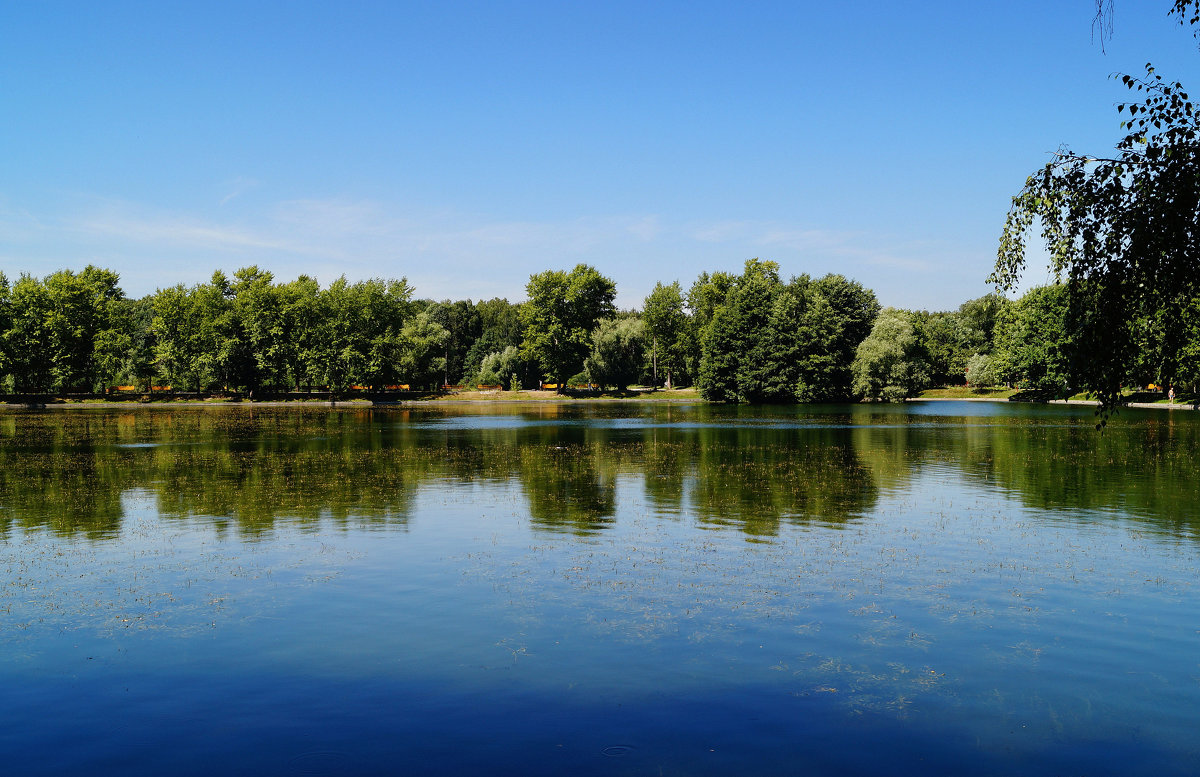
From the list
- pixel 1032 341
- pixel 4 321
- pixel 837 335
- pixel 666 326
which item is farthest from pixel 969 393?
pixel 4 321

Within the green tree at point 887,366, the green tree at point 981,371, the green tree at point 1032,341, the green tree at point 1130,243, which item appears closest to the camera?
the green tree at point 1130,243

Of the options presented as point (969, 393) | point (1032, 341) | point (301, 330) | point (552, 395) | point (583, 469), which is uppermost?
point (301, 330)

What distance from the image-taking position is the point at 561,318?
148750 mm

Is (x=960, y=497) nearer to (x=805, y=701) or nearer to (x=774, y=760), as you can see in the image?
(x=805, y=701)

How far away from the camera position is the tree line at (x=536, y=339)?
11588cm

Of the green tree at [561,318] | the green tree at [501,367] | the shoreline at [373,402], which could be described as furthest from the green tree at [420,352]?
the green tree at [561,318]

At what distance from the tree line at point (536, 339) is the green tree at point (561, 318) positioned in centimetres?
29

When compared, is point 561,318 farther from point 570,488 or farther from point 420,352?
point 570,488

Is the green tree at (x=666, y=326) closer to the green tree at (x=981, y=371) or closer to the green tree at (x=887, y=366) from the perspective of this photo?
the green tree at (x=887, y=366)

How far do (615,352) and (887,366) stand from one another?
5015 centimetres

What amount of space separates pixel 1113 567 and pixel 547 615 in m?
13.2

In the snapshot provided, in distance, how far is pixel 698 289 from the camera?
156 metres

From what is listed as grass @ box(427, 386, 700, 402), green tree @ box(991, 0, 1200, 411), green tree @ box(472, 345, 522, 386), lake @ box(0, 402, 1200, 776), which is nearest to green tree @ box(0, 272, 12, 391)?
grass @ box(427, 386, 700, 402)

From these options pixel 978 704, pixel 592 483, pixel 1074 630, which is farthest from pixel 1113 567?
pixel 592 483
